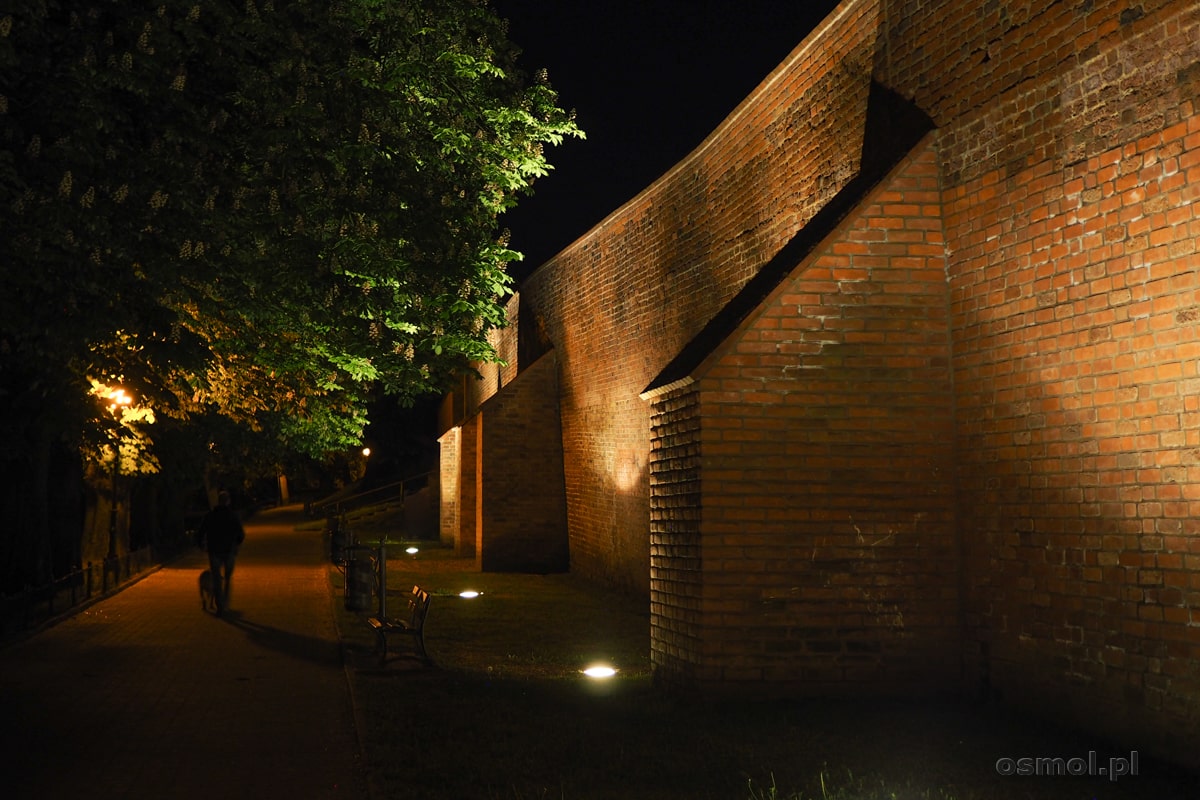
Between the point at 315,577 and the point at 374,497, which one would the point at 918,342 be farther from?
the point at 374,497

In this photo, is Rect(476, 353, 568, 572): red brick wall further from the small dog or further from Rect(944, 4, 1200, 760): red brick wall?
Rect(944, 4, 1200, 760): red brick wall

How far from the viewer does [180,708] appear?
8.44 meters

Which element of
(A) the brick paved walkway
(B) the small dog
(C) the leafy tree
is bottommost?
(A) the brick paved walkway

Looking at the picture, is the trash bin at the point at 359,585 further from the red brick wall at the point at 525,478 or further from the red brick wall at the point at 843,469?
the red brick wall at the point at 525,478

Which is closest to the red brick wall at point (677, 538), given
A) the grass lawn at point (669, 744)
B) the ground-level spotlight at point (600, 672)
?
the grass lawn at point (669, 744)

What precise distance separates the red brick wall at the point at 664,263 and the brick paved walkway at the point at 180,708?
4.89 m

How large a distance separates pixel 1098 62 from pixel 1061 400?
200cm

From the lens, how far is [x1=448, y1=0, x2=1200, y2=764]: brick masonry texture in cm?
595

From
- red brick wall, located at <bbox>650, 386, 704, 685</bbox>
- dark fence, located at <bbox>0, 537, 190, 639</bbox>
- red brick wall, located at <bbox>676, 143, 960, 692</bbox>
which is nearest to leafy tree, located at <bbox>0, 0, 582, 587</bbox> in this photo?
dark fence, located at <bbox>0, 537, 190, 639</bbox>

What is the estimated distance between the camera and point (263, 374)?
57.2 feet

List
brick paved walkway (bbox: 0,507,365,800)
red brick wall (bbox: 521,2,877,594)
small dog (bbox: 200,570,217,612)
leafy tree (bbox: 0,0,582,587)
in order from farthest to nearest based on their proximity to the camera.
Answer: small dog (bbox: 200,570,217,612)
red brick wall (bbox: 521,2,877,594)
leafy tree (bbox: 0,0,582,587)
brick paved walkway (bbox: 0,507,365,800)

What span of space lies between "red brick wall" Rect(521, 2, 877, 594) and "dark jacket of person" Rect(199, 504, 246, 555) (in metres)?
5.59

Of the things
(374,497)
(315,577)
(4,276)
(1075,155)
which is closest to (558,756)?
(1075,155)

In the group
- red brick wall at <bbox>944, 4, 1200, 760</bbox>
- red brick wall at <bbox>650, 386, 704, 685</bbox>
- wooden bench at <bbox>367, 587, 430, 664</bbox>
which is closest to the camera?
red brick wall at <bbox>944, 4, 1200, 760</bbox>
